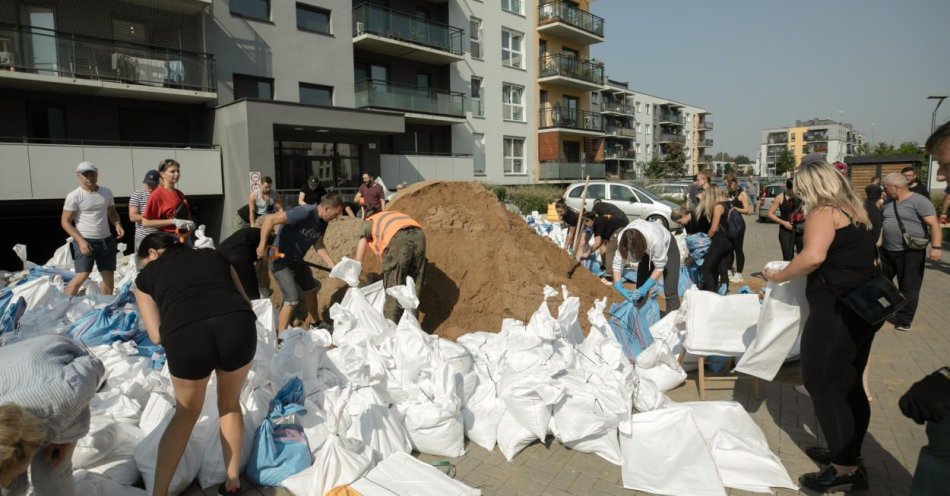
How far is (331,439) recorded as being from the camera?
9.41 ft

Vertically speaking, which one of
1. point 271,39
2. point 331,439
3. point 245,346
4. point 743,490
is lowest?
point 743,490

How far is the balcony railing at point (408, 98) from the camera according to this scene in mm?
18938

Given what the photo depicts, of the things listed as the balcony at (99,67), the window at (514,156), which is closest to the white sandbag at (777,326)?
the balcony at (99,67)

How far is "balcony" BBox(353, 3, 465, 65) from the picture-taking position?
18.9 metres

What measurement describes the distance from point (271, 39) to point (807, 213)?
16.8 metres

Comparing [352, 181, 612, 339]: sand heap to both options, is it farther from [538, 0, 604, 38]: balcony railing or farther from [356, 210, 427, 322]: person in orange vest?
[538, 0, 604, 38]: balcony railing

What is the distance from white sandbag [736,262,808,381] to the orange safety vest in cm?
314

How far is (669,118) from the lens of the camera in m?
64.3

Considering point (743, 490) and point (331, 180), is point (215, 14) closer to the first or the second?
point (331, 180)

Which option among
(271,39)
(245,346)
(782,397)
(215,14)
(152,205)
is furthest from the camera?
(271,39)

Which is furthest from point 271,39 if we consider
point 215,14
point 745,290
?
point 745,290

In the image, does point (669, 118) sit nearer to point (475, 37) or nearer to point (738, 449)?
point (475, 37)

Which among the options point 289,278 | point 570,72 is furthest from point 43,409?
point 570,72

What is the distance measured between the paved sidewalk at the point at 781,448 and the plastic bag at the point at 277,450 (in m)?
0.09
